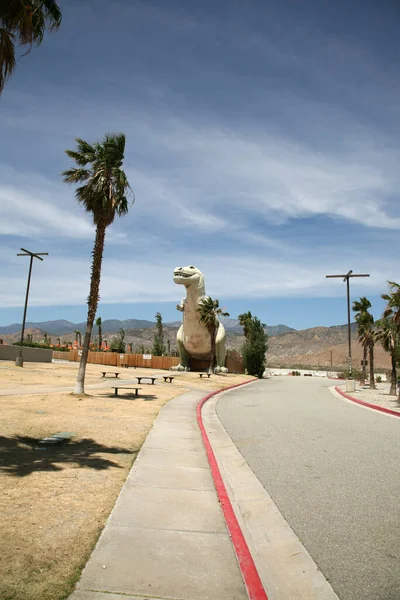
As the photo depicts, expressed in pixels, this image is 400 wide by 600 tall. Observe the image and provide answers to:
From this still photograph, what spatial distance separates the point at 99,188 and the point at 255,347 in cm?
4113

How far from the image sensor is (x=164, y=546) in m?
4.25

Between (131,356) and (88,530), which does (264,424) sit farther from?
(131,356)

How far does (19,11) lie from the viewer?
7.82 m

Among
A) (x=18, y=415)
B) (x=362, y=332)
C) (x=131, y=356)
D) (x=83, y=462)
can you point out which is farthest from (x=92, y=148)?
(x=131, y=356)

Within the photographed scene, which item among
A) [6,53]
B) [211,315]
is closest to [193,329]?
[211,315]

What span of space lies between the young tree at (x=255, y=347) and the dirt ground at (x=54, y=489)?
146ft

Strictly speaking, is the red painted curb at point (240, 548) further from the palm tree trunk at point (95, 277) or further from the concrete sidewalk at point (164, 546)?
the palm tree trunk at point (95, 277)

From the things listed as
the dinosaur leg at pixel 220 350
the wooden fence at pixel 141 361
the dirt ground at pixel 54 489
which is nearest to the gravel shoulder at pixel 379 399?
the dirt ground at pixel 54 489

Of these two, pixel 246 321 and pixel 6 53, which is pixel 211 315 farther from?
pixel 6 53

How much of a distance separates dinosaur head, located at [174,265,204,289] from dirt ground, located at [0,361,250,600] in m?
29.2

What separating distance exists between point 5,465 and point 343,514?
15.4 ft

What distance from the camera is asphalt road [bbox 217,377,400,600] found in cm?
405

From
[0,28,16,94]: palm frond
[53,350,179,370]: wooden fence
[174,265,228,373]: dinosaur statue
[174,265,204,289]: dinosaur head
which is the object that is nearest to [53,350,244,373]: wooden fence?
[53,350,179,370]: wooden fence

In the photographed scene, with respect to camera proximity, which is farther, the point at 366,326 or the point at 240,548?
the point at 366,326
